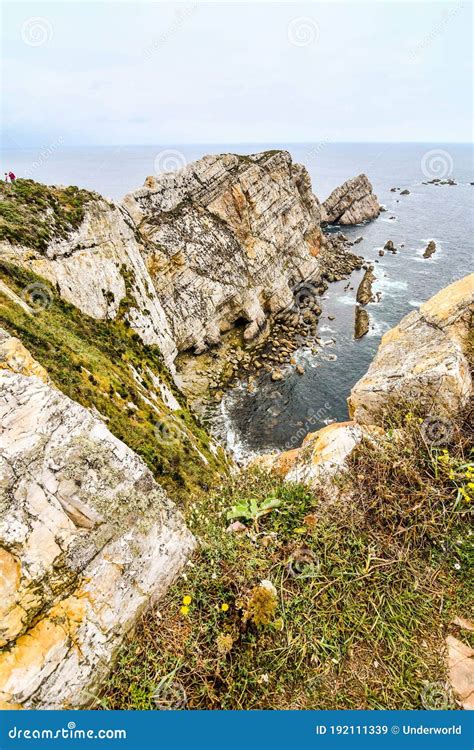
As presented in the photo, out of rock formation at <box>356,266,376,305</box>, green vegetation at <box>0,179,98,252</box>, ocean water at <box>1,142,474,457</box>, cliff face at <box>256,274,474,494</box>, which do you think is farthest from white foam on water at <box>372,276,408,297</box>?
cliff face at <box>256,274,474,494</box>

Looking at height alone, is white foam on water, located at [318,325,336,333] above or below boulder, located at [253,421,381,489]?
below

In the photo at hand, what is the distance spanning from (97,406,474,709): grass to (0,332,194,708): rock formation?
1.67ft

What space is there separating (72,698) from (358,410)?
7846 mm

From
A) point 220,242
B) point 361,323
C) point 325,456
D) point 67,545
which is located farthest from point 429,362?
point 220,242

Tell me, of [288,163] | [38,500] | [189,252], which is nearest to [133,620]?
[38,500]

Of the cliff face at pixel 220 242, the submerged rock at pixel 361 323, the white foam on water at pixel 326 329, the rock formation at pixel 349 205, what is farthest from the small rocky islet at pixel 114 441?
the rock formation at pixel 349 205

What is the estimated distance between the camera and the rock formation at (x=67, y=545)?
16.2 feet

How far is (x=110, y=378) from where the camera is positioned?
17844 mm

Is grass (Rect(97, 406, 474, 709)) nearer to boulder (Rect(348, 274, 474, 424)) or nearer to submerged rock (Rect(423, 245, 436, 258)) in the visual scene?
boulder (Rect(348, 274, 474, 424))

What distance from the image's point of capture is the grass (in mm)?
4844

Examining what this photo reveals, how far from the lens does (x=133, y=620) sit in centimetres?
569

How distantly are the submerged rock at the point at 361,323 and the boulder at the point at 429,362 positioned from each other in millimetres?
36147

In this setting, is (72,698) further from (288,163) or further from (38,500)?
(288,163)

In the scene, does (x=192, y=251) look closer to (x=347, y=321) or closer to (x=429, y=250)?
(x=347, y=321)
